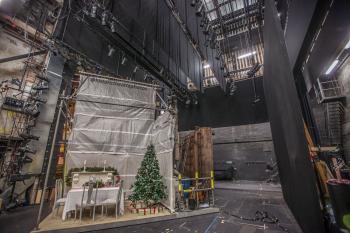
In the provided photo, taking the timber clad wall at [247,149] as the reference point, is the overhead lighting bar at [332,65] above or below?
above

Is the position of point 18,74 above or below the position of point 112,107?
above

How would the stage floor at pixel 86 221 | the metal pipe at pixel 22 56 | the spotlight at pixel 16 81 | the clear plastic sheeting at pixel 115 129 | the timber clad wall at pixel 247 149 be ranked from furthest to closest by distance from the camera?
the timber clad wall at pixel 247 149
the spotlight at pixel 16 81
the metal pipe at pixel 22 56
the clear plastic sheeting at pixel 115 129
the stage floor at pixel 86 221

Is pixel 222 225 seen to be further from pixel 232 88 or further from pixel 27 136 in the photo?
pixel 232 88

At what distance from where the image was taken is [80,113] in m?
5.81

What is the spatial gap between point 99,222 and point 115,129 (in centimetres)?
326

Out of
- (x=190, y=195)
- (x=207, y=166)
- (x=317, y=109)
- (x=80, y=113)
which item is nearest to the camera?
(x=190, y=195)

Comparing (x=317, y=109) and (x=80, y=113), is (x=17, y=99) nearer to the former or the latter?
(x=80, y=113)

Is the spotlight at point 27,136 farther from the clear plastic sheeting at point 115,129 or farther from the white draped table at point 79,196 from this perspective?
the white draped table at point 79,196

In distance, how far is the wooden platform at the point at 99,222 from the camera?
334 centimetres

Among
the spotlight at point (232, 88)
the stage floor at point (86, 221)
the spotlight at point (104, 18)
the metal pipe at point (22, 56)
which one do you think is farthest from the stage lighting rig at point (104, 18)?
the spotlight at point (232, 88)

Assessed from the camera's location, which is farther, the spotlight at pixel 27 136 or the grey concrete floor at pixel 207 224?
the spotlight at pixel 27 136

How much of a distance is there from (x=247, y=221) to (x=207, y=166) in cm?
262

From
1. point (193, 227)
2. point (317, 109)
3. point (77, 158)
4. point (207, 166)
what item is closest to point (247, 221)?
point (193, 227)

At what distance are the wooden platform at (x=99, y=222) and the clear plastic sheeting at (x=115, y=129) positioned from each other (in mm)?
1186
